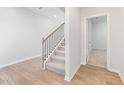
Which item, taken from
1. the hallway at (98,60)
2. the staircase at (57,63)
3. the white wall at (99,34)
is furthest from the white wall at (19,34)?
the white wall at (99,34)

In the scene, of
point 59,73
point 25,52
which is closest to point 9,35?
point 25,52

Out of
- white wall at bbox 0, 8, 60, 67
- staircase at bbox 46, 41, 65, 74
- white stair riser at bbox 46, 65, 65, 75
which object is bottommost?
white stair riser at bbox 46, 65, 65, 75

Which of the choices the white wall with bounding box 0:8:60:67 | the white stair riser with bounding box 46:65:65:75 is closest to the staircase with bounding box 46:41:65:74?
the white stair riser with bounding box 46:65:65:75

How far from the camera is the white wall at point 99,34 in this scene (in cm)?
544

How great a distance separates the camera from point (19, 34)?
3.30 metres

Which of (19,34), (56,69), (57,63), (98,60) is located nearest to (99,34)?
(98,60)

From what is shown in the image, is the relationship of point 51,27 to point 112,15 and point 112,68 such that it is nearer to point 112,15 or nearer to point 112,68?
point 112,15

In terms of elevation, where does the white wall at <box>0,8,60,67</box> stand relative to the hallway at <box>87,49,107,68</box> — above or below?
above

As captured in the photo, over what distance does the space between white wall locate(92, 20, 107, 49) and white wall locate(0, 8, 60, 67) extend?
10.9 feet

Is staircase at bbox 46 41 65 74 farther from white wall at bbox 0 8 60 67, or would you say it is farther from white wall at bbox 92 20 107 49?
white wall at bbox 92 20 107 49

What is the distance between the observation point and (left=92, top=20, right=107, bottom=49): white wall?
5.44 m

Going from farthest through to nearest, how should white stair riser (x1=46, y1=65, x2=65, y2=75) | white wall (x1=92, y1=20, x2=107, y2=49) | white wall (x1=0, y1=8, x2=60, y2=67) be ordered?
white wall (x1=92, y1=20, x2=107, y2=49)
white wall (x1=0, y1=8, x2=60, y2=67)
white stair riser (x1=46, y1=65, x2=65, y2=75)

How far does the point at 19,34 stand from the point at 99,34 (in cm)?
481

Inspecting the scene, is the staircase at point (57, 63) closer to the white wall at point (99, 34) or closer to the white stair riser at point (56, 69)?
the white stair riser at point (56, 69)
